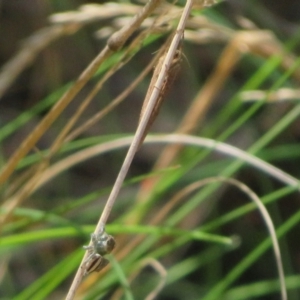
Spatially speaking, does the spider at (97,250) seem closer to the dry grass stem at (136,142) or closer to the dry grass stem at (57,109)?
the dry grass stem at (136,142)

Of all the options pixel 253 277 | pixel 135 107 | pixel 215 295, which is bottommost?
pixel 253 277

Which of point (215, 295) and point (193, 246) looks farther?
point (193, 246)

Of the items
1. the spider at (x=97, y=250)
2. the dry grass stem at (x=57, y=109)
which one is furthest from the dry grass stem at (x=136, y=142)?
the dry grass stem at (x=57, y=109)

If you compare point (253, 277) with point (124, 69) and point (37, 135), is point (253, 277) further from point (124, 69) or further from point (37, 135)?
point (37, 135)

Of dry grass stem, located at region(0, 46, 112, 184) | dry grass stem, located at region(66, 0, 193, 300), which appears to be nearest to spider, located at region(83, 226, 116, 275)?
dry grass stem, located at region(66, 0, 193, 300)

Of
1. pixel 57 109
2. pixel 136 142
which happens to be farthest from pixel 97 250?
pixel 57 109

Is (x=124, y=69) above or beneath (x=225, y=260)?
above

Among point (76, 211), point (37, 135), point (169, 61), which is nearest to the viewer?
point (169, 61)

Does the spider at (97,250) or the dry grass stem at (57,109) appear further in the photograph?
the dry grass stem at (57,109)

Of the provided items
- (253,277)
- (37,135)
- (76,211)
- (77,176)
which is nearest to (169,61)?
(37,135)

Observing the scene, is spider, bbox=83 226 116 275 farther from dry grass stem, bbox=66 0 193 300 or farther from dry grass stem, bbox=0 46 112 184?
dry grass stem, bbox=0 46 112 184
